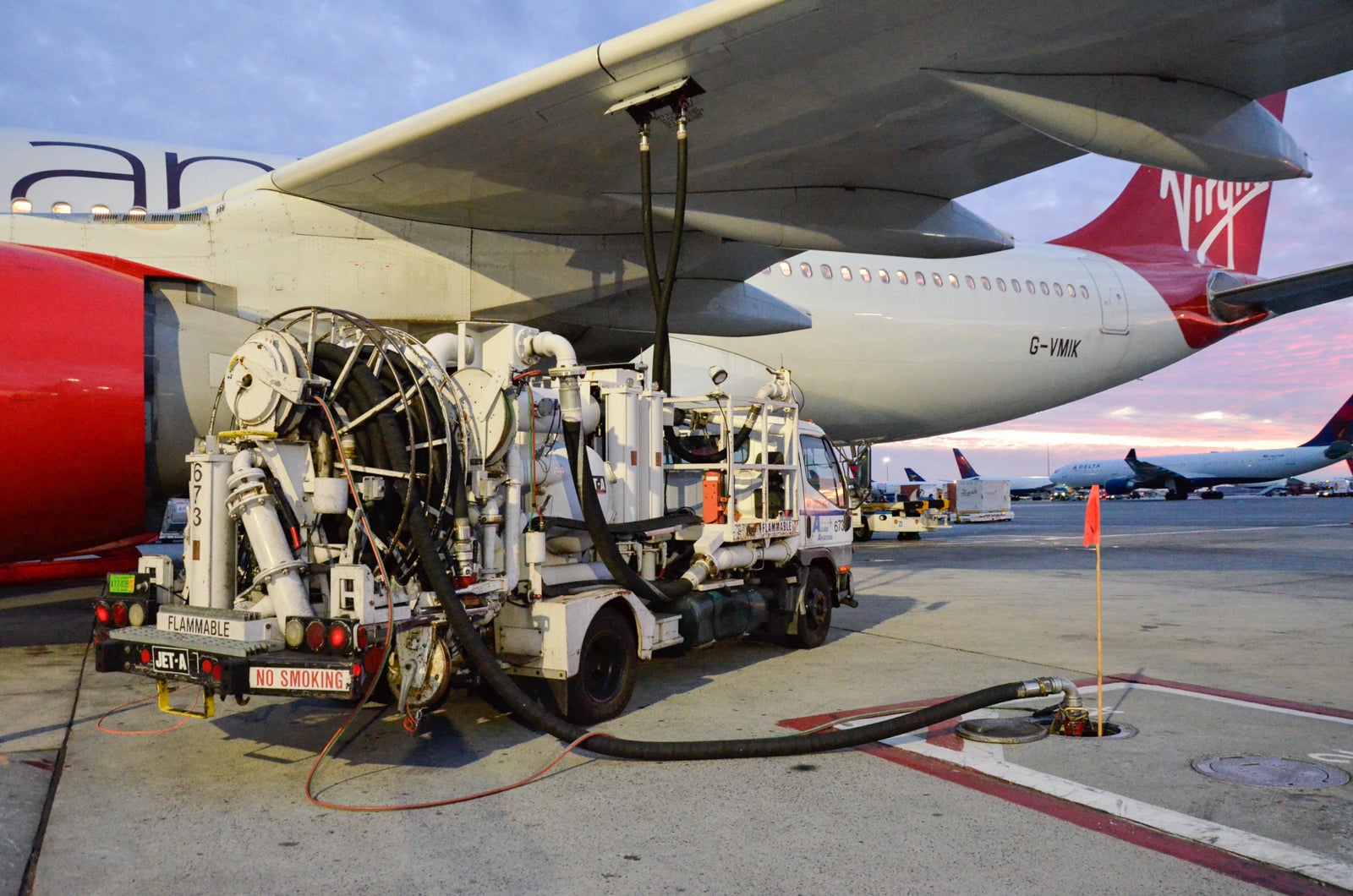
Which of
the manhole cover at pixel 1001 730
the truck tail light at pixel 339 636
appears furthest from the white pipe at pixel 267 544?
Result: the manhole cover at pixel 1001 730

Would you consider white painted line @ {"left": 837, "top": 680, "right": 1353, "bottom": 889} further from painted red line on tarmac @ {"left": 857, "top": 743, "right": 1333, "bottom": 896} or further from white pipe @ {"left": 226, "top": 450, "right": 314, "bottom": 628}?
white pipe @ {"left": 226, "top": 450, "right": 314, "bottom": 628}

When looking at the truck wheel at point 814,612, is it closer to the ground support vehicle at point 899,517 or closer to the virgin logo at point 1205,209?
the ground support vehicle at point 899,517

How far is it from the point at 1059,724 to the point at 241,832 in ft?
14.6

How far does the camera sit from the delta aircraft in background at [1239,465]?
7338 centimetres

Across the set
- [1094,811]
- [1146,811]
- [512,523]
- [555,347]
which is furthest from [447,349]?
[1146,811]

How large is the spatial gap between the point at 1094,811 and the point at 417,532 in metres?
3.51

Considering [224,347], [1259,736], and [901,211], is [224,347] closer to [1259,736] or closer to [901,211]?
[901,211]

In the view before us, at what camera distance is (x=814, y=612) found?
8.91m

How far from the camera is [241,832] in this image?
4.20 metres

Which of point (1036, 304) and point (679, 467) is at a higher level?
point (1036, 304)

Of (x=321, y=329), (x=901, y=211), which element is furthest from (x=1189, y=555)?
(x=321, y=329)

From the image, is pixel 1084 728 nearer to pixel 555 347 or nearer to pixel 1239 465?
pixel 555 347

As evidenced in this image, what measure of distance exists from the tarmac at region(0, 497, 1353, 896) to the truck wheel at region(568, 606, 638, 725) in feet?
0.56

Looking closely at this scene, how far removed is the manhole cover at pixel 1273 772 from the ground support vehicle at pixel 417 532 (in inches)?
132
